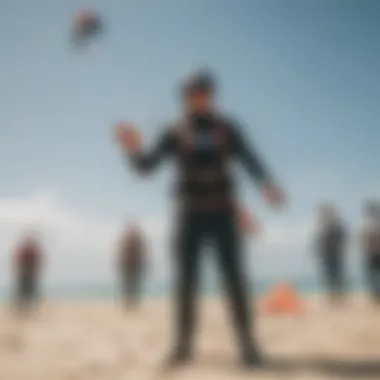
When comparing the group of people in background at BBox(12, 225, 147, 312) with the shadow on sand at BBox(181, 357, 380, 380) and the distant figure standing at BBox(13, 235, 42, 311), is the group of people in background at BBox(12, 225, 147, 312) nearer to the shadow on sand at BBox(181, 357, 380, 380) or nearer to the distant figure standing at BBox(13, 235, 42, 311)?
the distant figure standing at BBox(13, 235, 42, 311)

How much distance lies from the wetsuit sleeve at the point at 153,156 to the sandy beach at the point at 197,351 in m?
1.56

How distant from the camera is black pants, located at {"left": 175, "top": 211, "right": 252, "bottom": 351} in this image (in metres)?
4.91

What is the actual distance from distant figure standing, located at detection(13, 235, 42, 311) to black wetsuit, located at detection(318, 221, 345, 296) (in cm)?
831

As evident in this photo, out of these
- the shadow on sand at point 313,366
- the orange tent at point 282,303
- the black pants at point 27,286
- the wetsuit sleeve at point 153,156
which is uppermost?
the wetsuit sleeve at point 153,156

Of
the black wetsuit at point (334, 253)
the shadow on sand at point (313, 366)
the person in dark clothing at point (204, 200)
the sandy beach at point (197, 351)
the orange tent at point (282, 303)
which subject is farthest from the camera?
the black wetsuit at point (334, 253)

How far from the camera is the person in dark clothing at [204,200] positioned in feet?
16.1

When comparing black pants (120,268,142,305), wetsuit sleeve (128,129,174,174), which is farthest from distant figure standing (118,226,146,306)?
wetsuit sleeve (128,129,174,174)

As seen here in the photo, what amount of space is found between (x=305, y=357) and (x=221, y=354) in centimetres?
71

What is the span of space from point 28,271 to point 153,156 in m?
14.5

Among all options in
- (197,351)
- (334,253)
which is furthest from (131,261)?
(197,351)

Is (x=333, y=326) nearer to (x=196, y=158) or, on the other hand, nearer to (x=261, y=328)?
(x=261, y=328)

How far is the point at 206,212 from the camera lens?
4.91 meters

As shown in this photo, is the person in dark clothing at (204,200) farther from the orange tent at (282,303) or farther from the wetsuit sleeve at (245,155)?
the orange tent at (282,303)

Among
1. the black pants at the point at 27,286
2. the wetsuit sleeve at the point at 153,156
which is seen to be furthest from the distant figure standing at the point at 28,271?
Result: the wetsuit sleeve at the point at 153,156
